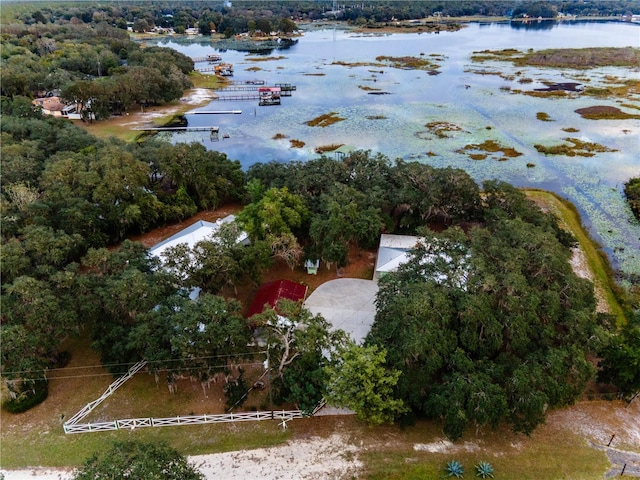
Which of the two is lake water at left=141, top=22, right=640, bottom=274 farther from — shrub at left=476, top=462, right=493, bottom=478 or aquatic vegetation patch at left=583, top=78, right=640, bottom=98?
shrub at left=476, top=462, right=493, bottom=478

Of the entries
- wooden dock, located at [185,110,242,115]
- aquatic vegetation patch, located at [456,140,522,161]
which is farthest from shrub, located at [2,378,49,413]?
wooden dock, located at [185,110,242,115]

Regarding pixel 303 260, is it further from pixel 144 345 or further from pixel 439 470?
pixel 439 470

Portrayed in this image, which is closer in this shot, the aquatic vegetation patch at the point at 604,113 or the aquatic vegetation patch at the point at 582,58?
the aquatic vegetation patch at the point at 604,113

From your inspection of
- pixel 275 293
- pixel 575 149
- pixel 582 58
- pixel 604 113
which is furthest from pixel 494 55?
pixel 275 293

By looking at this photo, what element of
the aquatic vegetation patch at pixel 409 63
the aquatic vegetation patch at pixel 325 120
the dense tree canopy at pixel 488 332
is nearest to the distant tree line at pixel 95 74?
the aquatic vegetation patch at pixel 325 120

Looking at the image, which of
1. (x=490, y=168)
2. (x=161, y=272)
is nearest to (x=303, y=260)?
(x=161, y=272)

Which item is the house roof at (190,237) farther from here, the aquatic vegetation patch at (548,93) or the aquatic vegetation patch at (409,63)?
the aquatic vegetation patch at (409,63)
